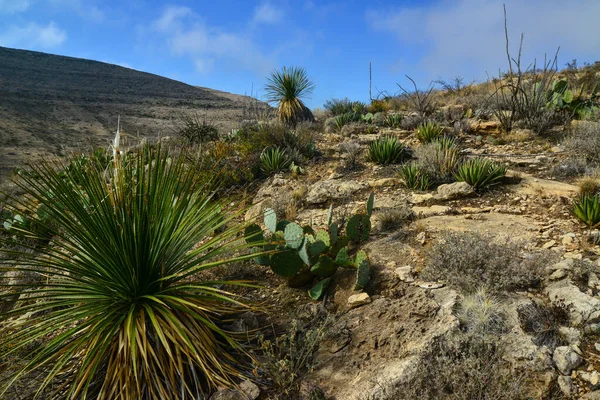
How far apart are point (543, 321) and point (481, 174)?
121 inches

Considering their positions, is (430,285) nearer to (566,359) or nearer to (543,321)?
(543,321)

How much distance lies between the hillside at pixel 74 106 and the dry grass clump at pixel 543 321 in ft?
16.3

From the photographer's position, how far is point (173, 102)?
26.1 metres

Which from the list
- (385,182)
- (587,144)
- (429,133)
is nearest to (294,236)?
(385,182)

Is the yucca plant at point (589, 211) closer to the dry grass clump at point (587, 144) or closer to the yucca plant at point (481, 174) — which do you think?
the yucca plant at point (481, 174)

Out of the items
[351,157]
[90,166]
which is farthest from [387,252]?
[351,157]

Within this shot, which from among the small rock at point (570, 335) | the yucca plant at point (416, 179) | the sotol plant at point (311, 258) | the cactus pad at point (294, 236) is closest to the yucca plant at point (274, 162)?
the yucca plant at point (416, 179)

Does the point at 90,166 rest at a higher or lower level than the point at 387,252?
higher

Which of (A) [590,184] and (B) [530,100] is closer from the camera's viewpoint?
(A) [590,184]

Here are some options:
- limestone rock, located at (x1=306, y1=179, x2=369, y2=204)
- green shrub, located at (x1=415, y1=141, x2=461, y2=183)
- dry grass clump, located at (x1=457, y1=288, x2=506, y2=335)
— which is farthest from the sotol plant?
green shrub, located at (x1=415, y1=141, x2=461, y2=183)

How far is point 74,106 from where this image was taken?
20359 millimetres

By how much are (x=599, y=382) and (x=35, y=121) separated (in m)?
20.0

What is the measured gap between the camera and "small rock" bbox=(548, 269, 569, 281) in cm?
312

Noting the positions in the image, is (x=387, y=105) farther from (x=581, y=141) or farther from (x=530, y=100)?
(x=581, y=141)
